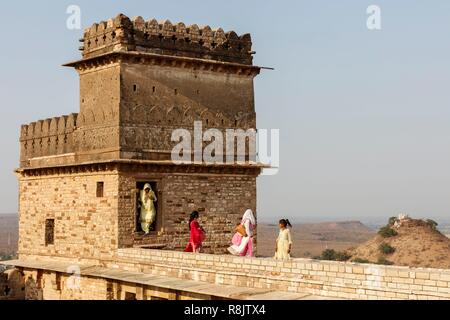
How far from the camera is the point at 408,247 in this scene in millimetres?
51812

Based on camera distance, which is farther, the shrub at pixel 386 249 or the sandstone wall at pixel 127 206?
the shrub at pixel 386 249

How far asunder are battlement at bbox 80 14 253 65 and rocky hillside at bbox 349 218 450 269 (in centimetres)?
3073

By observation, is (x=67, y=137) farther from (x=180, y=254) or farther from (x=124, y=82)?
(x=180, y=254)

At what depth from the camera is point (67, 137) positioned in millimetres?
20859

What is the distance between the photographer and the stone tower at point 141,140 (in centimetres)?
1892

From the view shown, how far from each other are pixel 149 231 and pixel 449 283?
960 centimetres

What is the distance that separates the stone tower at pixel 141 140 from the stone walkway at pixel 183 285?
54 cm

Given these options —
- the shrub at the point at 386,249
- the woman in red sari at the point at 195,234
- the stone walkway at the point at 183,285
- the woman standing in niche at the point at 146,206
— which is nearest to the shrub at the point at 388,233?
the shrub at the point at 386,249

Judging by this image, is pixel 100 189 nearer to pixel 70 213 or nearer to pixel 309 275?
pixel 70 213

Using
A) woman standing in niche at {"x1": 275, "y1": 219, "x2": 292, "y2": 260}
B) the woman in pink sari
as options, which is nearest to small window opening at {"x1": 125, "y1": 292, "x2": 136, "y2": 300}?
the woman in pink sari

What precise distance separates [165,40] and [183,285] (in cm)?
732

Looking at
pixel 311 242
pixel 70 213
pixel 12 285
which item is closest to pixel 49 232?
pixel 70 213

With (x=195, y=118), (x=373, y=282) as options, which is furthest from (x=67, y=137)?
(x=373, y=282)

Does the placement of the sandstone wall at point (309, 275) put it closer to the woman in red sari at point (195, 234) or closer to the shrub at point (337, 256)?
the woman in red sari at point (195, 234)
